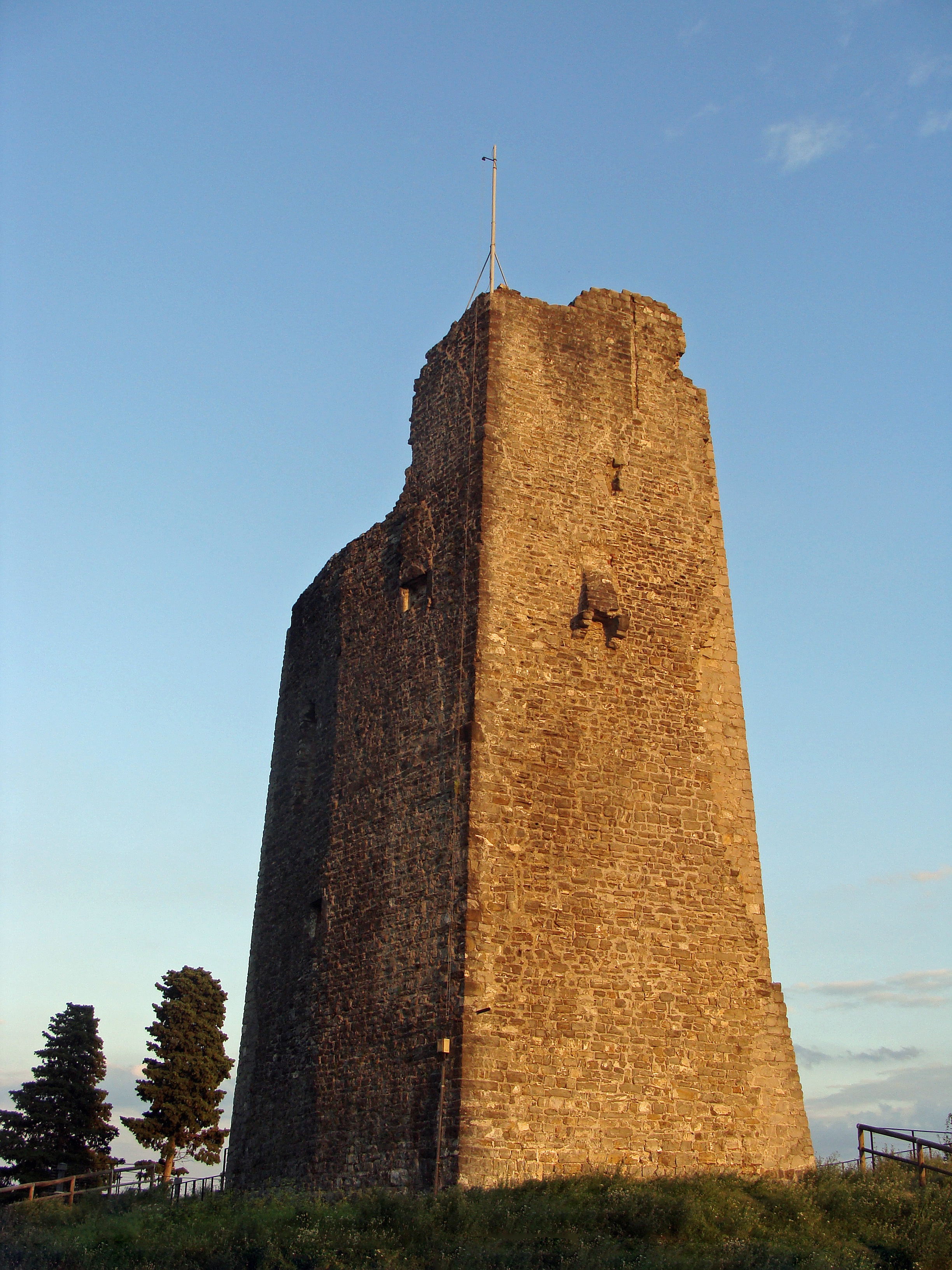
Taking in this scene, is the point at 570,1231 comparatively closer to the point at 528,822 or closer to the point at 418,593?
the point at 528,822

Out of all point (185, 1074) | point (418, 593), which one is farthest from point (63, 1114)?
point (418, 593)

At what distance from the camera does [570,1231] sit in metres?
11.2

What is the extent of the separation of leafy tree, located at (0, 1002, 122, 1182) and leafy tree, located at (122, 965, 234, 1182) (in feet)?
2.62

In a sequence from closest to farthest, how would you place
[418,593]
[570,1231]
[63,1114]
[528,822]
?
1. [570,1231]
2. [528,822]
3. [418,593]
4. [63,1114]

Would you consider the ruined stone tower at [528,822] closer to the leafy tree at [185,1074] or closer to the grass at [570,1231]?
the grass at [570,1231]

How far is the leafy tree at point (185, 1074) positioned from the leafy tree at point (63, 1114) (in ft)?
2.62

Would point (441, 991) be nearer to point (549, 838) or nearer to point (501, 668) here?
point (549, 838)

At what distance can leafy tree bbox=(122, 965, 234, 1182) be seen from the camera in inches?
977

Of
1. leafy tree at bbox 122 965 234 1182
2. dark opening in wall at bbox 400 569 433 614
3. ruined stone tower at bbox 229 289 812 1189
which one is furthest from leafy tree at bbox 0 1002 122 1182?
dark opening in wall at bbox 400 569 433 614

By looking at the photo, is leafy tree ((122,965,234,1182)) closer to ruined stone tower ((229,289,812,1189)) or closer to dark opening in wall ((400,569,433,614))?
ruined stone tower ((229,289,812,1189))

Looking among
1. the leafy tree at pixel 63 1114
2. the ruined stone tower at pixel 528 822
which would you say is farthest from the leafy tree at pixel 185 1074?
the ruined stone tower at pixel 528 822

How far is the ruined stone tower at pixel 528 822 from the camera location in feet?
43.9

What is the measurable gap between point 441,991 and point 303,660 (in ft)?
23.2

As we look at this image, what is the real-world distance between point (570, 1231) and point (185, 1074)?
16028 millimetres
